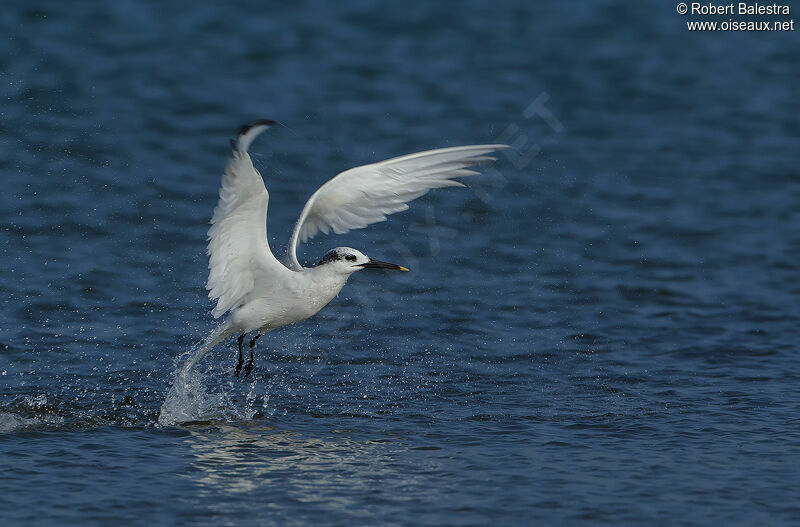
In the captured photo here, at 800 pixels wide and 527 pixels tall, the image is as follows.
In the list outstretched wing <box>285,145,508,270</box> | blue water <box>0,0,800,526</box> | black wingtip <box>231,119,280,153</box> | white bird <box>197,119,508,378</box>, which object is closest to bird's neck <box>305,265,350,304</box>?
white bird <box>197,119,508,378</box>

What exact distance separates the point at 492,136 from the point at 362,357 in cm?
782

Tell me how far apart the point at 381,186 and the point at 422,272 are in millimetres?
4332

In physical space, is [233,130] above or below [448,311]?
above

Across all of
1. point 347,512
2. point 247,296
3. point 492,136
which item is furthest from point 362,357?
point 492,136

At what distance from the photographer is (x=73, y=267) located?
13523 mm

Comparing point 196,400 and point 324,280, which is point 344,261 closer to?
point 324,280

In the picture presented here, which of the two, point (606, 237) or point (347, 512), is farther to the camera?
point (606, 237)

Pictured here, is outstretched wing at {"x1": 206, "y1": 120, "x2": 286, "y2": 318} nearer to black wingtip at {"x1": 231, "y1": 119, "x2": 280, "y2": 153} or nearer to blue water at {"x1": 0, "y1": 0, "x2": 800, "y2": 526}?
black wingtip at {"x1": 231, "y1": 119, "x2": 280, "y2": 153}

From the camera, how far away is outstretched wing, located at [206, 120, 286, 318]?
841cm

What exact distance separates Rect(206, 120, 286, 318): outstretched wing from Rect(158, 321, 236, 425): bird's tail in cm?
23

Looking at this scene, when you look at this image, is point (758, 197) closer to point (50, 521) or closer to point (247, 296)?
point (247, 296)

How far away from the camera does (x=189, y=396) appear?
32.8 ft

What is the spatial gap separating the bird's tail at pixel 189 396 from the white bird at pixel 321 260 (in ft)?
0.12

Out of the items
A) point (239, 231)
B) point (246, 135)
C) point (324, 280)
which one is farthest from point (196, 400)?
point (246, 135)
